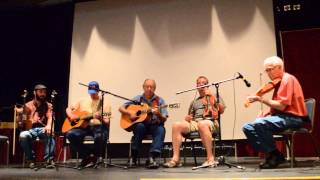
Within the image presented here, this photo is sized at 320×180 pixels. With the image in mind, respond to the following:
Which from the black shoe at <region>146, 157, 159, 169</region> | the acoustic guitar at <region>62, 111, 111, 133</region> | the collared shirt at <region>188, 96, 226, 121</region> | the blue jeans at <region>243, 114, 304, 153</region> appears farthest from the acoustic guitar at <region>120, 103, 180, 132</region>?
the blue jeans at <region>243, 114, 304, 153</region>

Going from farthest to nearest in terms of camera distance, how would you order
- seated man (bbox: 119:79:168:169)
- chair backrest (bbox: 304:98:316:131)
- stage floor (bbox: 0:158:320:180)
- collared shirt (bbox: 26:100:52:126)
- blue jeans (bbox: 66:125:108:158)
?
collared shirt (bbox: 26:100:52:126), blue jeans (bbox: 66:125:108:158), seated man (bbox: 119:79:168:169), chair backrest (bbox: 304:98:316:131), stage floor (bbox: 0:158:320:180)

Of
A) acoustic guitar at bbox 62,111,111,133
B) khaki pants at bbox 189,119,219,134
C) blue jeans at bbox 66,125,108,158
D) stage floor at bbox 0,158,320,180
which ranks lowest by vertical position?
stage floor at bbox 0,158,320,180

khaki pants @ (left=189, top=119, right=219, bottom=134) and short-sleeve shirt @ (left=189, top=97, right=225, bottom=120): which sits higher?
short-sleeve shirt @ (left=189, top=97, right=225, bottom=120)

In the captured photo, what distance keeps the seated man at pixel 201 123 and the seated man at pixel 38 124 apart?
5.55 ft

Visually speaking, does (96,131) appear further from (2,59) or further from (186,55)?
(2,59)

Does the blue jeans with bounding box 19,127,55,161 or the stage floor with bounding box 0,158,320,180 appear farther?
the blue jeans with bounding box 19,127,55,161

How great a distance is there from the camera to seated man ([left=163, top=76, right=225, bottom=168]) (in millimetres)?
4332

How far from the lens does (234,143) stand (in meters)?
5.83

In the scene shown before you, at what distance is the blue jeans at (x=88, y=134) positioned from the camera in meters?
4.77

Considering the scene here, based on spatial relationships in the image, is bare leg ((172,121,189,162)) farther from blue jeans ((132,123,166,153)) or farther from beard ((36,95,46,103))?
beard ((36,95,46,103))

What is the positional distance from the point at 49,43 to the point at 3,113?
1.52 metres

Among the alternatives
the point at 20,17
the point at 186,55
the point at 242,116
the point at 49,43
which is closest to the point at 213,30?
the point at 186,55

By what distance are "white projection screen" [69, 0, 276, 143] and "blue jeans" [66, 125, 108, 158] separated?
1.28 m

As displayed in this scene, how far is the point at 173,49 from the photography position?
625cm
